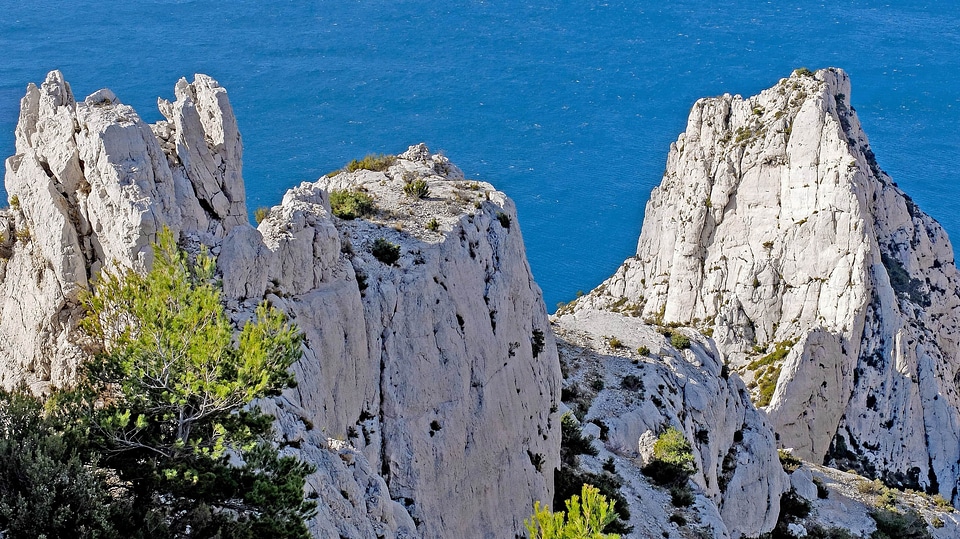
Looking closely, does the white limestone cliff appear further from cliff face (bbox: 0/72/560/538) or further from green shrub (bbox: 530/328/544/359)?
cliff face (bbox: 0/72/560/538)

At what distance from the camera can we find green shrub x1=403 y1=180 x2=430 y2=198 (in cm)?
3322

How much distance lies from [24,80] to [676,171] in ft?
294

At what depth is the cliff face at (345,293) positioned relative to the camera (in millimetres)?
19875

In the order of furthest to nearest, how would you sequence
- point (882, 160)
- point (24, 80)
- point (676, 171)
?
point (882, 160) < point (24, 80) < point (676, 171)

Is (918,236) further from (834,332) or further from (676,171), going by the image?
(676,171)

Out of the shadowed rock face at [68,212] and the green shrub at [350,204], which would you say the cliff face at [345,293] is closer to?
the shadowed rock face at [68,212]

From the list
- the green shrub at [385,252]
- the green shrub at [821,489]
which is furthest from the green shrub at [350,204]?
the green shrub at [821,489]

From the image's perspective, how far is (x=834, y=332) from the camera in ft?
224

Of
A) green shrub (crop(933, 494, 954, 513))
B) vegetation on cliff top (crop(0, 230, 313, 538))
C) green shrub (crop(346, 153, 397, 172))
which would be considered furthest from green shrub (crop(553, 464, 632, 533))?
green shrub (crop(933, 494, 954, 513))

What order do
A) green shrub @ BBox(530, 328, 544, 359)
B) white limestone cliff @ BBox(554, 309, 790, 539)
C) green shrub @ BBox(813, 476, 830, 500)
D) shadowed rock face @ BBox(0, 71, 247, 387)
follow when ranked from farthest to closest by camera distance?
green shrub @ BBox(813, 476, 830, 500) → white limestone cliff @ BBox(554, 309, 790, 539) → green shrub @ BBox(530, 328, 544, 359) → shadowed rock face @ BBox(0, 71, 247, 387)

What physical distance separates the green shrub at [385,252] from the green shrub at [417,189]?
4.86m

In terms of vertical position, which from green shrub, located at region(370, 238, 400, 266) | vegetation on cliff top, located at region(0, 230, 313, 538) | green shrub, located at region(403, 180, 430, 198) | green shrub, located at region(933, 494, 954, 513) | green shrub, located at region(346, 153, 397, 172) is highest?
green shrub, located at region(346, 153, 397, 172)

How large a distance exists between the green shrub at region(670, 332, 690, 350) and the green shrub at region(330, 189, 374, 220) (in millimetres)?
26489

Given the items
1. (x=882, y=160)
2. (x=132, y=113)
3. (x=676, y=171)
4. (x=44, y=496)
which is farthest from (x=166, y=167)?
(x=882, y=160)
